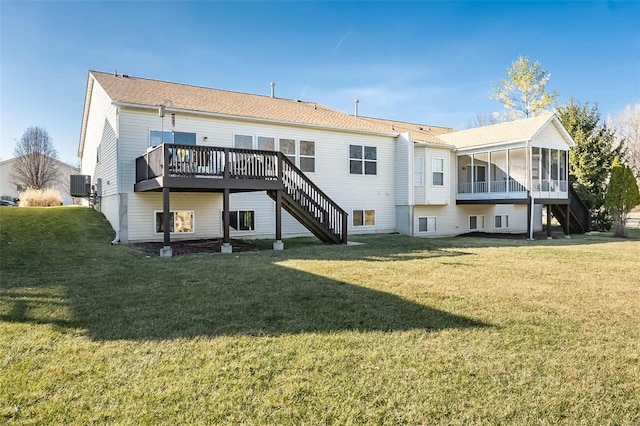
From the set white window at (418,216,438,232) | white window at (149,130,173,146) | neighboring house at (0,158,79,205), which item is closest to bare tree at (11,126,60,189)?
neighboring house at (0,158,79,205)

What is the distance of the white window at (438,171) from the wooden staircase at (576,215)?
5.76m

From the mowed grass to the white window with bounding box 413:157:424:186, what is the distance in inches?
375

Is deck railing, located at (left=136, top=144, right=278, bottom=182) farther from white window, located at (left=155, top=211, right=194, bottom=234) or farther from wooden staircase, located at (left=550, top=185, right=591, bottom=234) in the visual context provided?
wooden staircase, located at (left=550, top=185, right=591, bottom=234)

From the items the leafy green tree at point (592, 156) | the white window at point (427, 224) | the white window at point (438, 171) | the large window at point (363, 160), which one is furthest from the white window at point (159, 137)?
the leafy green tree at point (592, 156)

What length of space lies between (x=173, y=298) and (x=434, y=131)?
20.1 meters

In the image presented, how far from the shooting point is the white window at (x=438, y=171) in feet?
57.9

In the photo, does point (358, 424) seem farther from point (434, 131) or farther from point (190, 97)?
point (434, 131)

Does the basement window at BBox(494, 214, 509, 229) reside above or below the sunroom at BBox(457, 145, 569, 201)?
below

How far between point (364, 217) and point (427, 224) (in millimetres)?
3292

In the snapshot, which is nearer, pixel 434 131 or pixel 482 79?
pixel 434 131

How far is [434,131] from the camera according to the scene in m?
22.7

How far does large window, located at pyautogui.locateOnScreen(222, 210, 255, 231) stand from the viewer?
1374 centimetres

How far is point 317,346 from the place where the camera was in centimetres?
391

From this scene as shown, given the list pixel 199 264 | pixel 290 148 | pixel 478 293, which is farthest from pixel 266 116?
pixel 478 293
